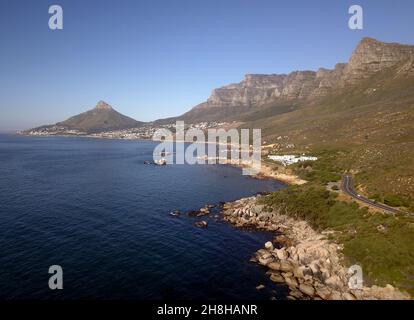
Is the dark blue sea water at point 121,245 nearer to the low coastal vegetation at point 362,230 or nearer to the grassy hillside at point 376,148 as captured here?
the low coastal vegetation at point 362,230

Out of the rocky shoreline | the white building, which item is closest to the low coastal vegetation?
the rocky shoreline

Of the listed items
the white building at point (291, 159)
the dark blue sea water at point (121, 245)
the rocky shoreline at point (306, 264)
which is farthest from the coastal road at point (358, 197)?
the white building at point (291, 159)

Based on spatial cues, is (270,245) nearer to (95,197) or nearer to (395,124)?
(95,197)

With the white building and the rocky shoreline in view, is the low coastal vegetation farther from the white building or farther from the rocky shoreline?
the white building
